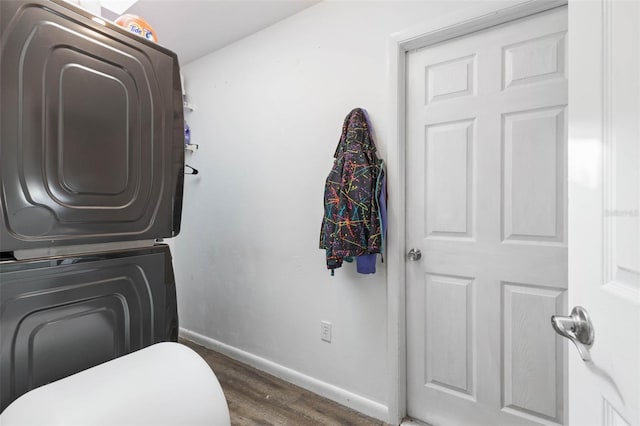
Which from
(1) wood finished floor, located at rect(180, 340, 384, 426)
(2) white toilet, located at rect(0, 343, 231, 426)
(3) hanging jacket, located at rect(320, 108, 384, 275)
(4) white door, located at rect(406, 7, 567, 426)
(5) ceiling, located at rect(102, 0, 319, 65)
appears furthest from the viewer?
(5) ceiling, located at rect(102, 0, 319, 65)

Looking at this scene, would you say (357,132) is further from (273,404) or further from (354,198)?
(273,404)

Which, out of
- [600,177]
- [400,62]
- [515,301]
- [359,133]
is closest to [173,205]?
[359,133]

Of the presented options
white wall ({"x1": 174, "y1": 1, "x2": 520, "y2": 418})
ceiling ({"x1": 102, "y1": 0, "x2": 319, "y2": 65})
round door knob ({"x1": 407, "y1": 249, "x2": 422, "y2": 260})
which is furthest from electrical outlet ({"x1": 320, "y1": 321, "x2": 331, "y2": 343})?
ceiling ({"x1": 102, "y1": 0, "x2": 319, "y2": 65})

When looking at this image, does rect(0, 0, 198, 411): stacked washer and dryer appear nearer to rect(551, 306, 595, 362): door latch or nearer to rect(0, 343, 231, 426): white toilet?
rect(0, 343, 231, 426): white toilet

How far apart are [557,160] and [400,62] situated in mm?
868

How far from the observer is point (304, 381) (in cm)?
198

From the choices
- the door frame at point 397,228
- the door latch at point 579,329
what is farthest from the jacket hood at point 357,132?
the door latch at point 579,329

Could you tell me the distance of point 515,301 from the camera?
141cm

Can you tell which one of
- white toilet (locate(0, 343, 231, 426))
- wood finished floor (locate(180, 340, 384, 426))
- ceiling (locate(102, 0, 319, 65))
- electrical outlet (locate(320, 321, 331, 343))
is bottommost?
wood finished floor (locate(180, 340, 384, 426))

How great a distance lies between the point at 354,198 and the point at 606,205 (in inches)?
42.8

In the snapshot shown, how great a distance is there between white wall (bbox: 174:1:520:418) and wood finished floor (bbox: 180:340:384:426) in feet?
0.22

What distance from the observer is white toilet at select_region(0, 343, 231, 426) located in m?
0.62

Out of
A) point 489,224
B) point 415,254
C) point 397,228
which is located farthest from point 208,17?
point 489,224

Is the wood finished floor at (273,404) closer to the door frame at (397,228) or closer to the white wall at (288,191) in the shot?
the white wall at (288,191)
